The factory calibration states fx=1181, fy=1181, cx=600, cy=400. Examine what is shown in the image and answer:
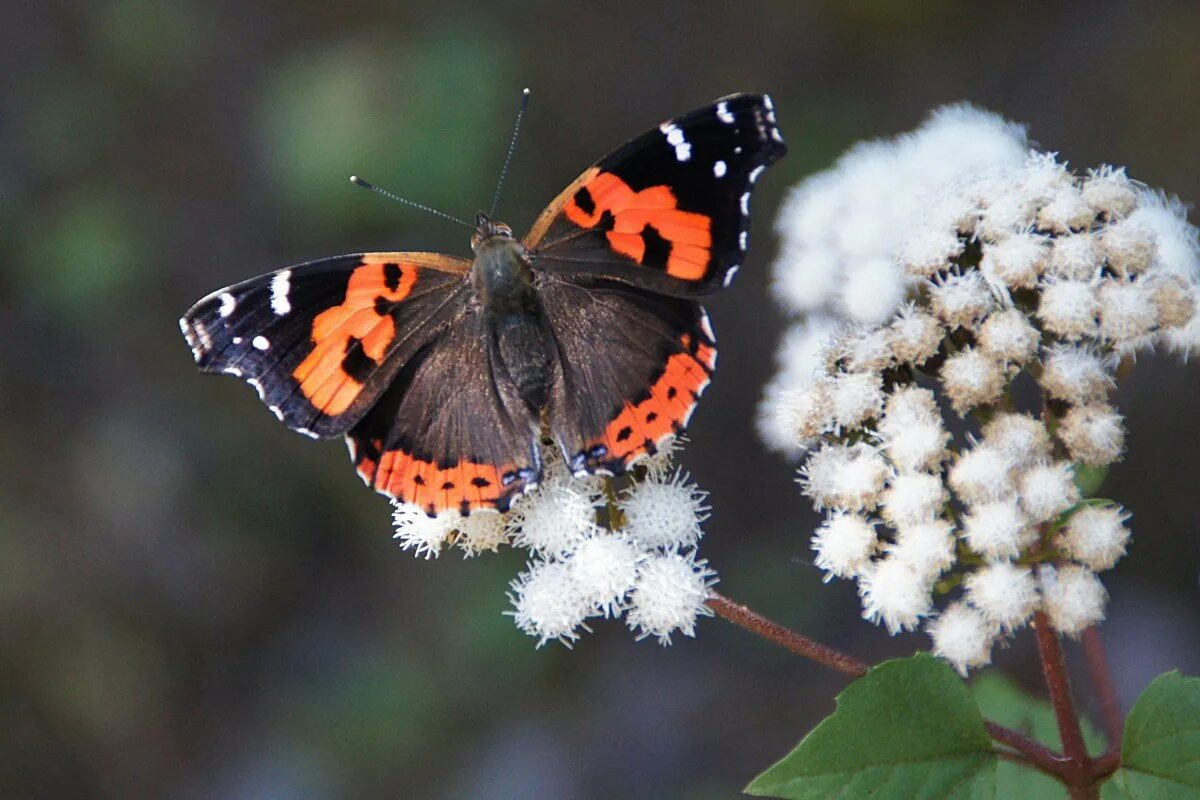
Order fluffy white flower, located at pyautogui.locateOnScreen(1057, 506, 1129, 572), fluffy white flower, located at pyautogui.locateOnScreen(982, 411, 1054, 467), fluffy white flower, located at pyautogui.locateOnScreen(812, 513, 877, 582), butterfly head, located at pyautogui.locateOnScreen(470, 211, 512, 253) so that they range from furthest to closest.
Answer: butterfly head, located at pyautogui.locateOnScreen(470, 211, 512, 253) < fluffy white flower, located at pyautogui.locateOnScreen(812, 513, 877, 582) < fluffy white flower, located at pyautogui.locateOnScreen(982, 411, 1054, 467) < fluffy white flower, located at pyautogui.locateOnScreen(1057, 506, 1129, 572)

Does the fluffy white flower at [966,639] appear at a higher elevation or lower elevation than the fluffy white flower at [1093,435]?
lower

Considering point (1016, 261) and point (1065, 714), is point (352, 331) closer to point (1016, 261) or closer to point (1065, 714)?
point (1016, 261)

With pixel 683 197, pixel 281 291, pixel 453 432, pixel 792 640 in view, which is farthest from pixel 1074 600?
pixel 281 291

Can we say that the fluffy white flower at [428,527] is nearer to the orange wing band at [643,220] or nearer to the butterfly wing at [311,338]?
the butterfly wing at [311,338]

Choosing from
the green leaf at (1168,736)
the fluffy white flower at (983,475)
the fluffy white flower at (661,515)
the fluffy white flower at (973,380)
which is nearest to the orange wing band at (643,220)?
the fluffy white flower at (661,515)

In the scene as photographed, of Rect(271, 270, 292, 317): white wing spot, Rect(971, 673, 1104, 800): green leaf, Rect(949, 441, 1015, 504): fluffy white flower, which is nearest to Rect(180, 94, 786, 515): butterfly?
Rect(271, 270, 292, 317): white wing spot

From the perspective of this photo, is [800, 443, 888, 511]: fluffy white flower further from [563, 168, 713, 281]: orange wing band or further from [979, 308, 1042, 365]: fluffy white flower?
[563, 168, 713, 281]: orange wing band

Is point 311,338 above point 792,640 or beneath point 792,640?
above
